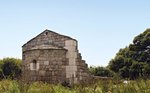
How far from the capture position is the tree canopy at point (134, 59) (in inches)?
1249

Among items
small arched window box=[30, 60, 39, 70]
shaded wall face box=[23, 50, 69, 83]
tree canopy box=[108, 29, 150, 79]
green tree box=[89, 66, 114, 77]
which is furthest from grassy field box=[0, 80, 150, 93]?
green tree box=[89, 66, 114, 77]

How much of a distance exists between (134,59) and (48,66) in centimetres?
1806

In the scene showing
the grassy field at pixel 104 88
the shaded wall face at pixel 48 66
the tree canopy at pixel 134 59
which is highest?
the tree canopy at pixel 134 59

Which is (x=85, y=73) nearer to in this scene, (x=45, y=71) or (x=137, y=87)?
(x=45, y=71)

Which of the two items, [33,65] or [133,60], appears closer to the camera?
[33,65]

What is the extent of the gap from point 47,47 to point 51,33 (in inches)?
42.9

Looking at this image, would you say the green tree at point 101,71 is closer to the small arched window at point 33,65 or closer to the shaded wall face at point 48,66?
the shaded wall face at point 48,66

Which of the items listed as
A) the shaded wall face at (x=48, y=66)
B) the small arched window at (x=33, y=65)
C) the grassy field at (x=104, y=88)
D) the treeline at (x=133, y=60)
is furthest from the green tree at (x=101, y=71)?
the grassy field at (x=104, y=88)

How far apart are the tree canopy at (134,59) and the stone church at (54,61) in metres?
14.7

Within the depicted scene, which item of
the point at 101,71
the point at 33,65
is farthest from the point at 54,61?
the point at 101,71

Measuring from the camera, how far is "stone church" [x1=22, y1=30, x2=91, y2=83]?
55.8ft

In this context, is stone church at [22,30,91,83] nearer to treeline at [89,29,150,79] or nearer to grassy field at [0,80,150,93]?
grassy field at [0,80,150,93]

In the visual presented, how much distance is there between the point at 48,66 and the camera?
17047mm

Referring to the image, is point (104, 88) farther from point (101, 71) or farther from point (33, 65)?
point (101, 71)
